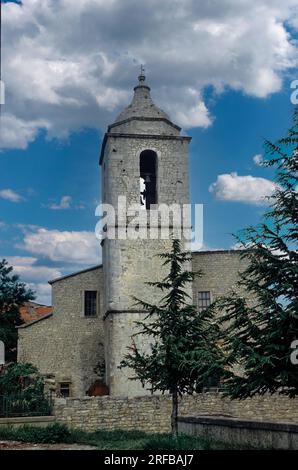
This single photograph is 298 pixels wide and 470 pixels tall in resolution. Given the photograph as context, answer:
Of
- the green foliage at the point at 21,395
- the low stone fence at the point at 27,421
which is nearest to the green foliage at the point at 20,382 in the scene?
the green foliage at the point at 21,395

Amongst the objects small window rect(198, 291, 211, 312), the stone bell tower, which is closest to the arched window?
the stone bell tower

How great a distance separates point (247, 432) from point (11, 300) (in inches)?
691

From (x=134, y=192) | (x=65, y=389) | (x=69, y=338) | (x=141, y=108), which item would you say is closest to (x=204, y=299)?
(x=134, y=192)

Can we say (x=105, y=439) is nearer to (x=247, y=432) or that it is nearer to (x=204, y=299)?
(x=247, y=432)

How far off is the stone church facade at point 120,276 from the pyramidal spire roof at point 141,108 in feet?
0.15

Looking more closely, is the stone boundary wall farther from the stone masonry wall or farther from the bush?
the stone masonry wall

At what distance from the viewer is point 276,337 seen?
11484 millimetres

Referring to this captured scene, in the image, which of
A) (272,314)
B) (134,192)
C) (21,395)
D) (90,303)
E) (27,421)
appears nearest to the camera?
(272,314)

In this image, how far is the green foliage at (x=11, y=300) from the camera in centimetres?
2720

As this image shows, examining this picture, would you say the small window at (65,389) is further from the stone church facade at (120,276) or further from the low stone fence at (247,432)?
the low stone fence at (247,432)

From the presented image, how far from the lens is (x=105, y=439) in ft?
54.0
